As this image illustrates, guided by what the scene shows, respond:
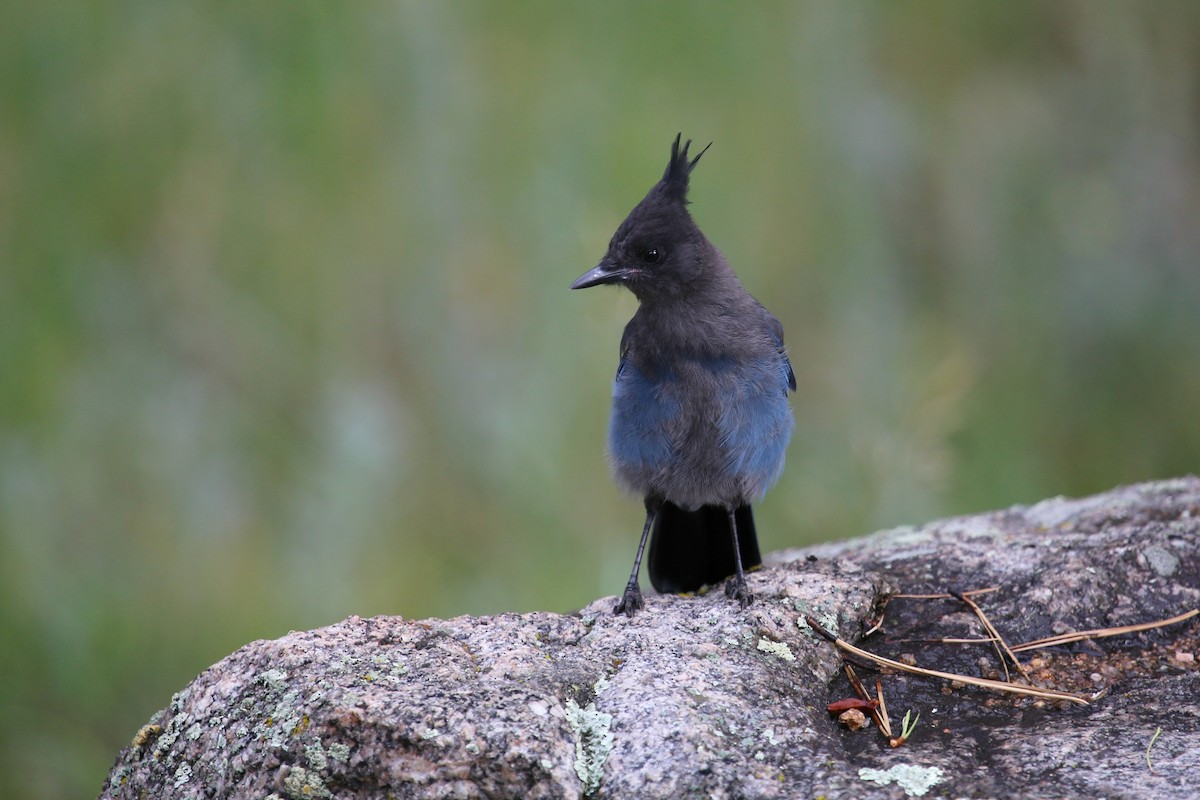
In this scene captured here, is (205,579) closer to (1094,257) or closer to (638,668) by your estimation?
(638,668)

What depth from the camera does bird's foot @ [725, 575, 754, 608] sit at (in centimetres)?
314

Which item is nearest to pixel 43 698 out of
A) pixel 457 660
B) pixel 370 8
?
pixel 457 660

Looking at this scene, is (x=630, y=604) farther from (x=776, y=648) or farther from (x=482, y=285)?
(x=482, y=285)

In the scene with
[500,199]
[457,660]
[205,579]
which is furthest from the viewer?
[500,199]

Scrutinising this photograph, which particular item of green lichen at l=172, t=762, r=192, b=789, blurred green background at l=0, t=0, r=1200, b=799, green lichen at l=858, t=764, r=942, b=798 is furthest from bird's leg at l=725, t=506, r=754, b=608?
blurred green background at l=0, t=0, r=1200, b=799

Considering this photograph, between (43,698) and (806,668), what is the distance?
380 centimetres

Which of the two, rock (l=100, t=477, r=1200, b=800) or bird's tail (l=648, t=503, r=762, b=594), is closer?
rock (l=100, t=477, r=1200, b=800)

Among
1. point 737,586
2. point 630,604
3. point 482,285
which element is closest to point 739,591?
point 737,586

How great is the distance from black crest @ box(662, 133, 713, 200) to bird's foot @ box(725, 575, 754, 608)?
1.44 meters

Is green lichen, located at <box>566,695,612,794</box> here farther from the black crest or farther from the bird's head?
the black crest

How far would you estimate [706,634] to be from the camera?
2941mm

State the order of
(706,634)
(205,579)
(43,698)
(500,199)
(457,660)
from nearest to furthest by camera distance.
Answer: (457,660) → (706,634) → (43,698) → (205,579) → (500,199)

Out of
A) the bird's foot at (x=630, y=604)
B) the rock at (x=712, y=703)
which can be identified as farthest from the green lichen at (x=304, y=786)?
the bird's foot at (x=630, y=604)

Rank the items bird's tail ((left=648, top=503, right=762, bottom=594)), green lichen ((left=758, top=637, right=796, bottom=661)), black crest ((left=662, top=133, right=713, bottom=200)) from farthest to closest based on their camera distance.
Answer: bird's tail ((left=648, top=503, right=762, bottom=594))
black crest ((left=662, top=133, right=713, bottom=200))
green lichen ((left=758, top=637, right=796, bottom=661))
